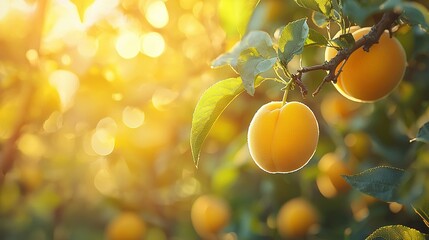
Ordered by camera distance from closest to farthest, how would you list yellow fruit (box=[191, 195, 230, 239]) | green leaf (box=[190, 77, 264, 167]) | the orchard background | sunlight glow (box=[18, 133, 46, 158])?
green leaf (box=[190, 77, 264, 167]) → the orchard background → yellow fruit (box=[191, 195, 230, 239]) → sunlight glow (box=[18, 133, 46, 158])

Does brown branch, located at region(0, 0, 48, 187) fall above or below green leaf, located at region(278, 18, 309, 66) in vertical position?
below

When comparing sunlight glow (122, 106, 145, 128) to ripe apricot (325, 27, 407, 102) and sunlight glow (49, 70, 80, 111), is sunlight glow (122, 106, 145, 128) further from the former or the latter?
ripe apricot (325, 27, 407, 102)

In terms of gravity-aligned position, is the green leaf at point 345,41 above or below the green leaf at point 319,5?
below

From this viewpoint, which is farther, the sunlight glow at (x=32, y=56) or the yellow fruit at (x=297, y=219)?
the yellow fruit at (x=297, y=219)

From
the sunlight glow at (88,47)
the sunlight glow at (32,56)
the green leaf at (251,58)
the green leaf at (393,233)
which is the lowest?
the sunlight glow at (88,47)

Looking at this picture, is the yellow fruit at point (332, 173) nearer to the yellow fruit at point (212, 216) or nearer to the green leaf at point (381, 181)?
the yellow fruit at point (212, 216)

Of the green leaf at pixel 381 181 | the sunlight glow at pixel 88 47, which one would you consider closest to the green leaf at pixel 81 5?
the green leaf at pixel 381 181

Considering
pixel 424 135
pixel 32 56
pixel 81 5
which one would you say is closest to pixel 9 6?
pixel 32 56

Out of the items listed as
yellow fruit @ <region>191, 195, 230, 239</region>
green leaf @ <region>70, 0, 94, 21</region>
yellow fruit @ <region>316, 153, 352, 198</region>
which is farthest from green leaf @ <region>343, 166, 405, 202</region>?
yellow fruit @ <region>191, 195, 230, 239</region>
